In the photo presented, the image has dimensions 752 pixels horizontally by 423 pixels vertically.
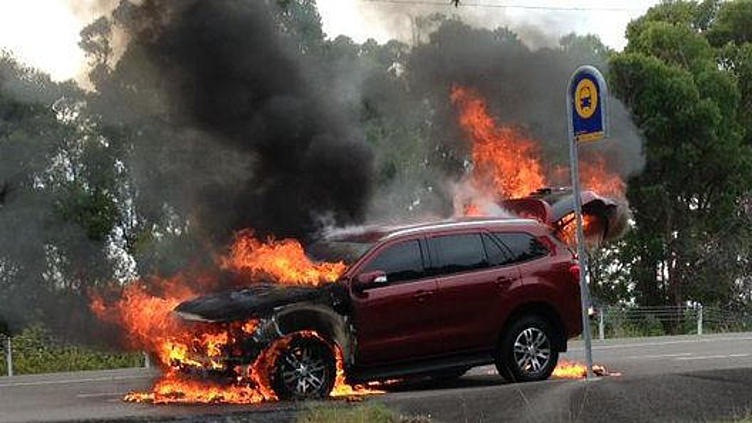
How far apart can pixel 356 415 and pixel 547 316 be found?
4.15 metres

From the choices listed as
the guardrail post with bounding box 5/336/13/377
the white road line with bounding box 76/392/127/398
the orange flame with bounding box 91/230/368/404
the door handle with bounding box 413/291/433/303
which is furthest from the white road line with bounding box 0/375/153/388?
the door handle with bounding box 413/291/433/303

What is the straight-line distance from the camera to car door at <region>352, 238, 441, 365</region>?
10.5 metres

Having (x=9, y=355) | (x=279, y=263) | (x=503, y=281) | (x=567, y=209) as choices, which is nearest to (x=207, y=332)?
(x=279, y=263)

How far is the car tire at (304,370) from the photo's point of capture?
1008cm

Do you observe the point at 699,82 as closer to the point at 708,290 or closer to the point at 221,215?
the point at 708,290

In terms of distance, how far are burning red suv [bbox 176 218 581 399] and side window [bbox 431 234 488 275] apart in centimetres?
1

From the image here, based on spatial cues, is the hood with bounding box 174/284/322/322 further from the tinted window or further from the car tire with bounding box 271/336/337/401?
the tinted window

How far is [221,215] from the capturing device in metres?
14.9

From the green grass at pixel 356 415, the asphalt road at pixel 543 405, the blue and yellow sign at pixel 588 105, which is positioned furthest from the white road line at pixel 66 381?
the blue and yellow sign at pixel 588 105

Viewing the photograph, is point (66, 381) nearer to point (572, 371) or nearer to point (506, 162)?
point (506, 162)

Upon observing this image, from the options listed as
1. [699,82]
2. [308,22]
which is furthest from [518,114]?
[699,82]

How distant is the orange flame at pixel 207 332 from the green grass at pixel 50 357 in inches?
303

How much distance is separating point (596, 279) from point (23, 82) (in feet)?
63.8

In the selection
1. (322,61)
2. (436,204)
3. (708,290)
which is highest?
(322,61)
